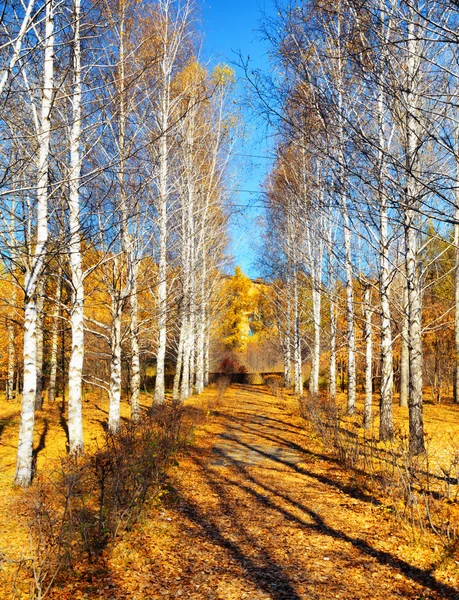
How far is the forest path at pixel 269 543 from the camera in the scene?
13.3ft

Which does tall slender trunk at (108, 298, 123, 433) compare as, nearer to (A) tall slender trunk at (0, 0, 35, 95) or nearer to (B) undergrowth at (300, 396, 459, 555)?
A: (B) undergrowth at (300, 396, 459, 555)

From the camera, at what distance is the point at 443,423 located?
12688 mm

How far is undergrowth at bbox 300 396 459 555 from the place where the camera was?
5.19 meters

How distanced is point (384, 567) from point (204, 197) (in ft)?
51.3

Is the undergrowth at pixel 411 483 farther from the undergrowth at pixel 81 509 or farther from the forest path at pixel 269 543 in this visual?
the undergrowth at pixel 81 509

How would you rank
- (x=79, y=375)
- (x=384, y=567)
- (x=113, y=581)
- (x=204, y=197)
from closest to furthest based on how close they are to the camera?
(x=113, y=581) < (x=384, y=567) < (x=79, y=375) < (x=204, y=197)

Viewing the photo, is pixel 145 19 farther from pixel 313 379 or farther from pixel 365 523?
pixel 313 379

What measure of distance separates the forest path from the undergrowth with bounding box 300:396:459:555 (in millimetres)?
261

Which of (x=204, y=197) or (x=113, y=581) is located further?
(x=204, y=197)

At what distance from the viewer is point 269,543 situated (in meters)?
5.02

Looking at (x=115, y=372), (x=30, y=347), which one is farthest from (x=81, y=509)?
(x=115, y=372)

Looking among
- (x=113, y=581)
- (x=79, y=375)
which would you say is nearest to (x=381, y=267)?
(x=79, y=375)

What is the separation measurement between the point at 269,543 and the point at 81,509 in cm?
201

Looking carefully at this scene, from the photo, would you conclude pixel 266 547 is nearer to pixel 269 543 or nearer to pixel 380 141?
pixel 269 543
